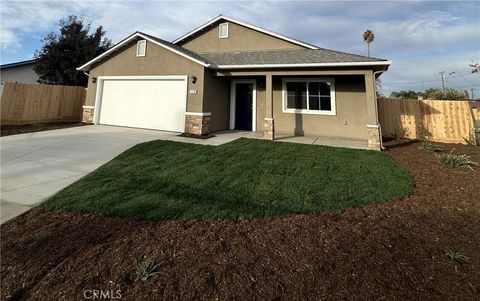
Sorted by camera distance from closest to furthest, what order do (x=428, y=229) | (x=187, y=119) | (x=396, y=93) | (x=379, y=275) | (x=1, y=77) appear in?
(x=379, y=275) → (x=428, y=229) → (x=187, y=119) → (x=1, y=77) → (x=396, y=93)

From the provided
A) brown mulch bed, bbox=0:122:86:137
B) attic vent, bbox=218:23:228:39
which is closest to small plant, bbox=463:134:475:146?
attic vent, bbox=218:23:228:39

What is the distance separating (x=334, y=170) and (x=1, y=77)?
88.8 feet

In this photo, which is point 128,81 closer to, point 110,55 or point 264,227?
point 110,55

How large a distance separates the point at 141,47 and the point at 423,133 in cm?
1373

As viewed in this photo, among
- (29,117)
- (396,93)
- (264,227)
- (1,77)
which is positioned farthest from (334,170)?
(396,93)

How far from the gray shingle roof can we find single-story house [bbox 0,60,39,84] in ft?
61.0

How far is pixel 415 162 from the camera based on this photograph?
7438 mm

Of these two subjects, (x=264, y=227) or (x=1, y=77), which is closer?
(x=264, y=227)

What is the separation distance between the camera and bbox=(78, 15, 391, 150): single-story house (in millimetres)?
10875

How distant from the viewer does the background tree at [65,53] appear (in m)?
19.5

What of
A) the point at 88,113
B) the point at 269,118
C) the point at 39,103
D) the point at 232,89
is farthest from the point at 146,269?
the point at 39,103

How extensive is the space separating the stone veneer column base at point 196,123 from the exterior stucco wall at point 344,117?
4.39 meters

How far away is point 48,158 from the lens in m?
6.90
